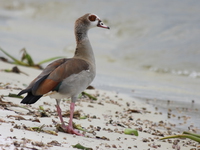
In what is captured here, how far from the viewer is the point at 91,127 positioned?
628 centimetres

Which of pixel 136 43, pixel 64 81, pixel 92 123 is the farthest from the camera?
pixel 136 43

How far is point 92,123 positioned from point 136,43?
570 inches

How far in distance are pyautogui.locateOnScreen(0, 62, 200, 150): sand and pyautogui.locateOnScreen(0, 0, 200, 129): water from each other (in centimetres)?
117

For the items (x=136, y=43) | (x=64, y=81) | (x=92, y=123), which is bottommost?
(x=92, y=123)

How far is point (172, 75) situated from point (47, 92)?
10797 mm

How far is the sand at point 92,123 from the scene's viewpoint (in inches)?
187

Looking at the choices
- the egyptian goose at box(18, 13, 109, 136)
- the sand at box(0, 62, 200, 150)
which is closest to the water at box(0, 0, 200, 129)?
the sand at box(0, 62, 200, 150)

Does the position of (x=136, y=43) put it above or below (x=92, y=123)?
above

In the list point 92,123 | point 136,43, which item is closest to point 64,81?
point 92,123

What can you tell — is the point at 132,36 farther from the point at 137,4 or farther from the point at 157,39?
the point at 137,4

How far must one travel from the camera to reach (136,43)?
20.8m

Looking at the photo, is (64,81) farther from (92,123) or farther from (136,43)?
(136,43)

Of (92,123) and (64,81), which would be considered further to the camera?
(92,123)

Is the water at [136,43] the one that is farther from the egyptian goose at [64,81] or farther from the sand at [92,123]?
the egyptian goose at [64,81]
